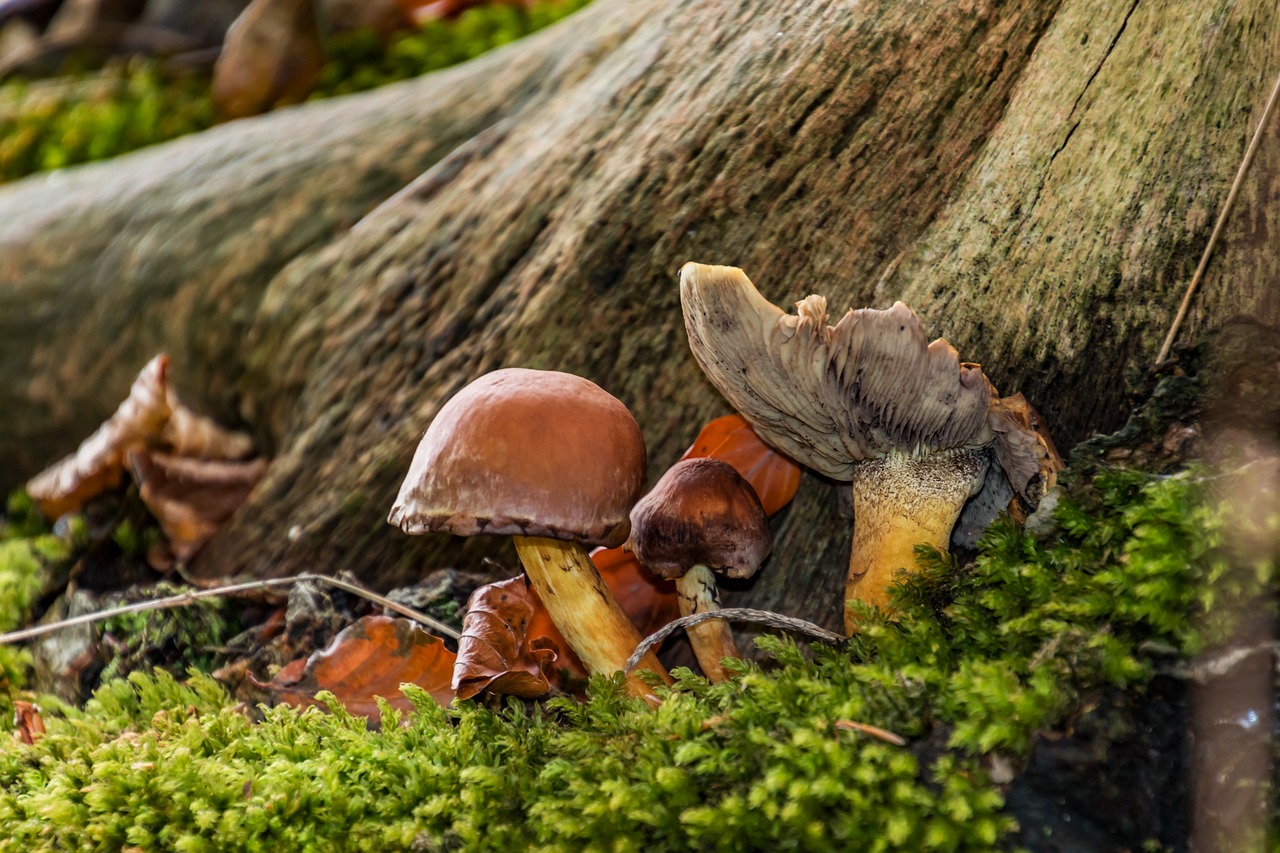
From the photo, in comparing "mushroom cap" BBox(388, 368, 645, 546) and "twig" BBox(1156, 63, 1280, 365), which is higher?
"twig" BBox(1156, 63, 1280, 365)

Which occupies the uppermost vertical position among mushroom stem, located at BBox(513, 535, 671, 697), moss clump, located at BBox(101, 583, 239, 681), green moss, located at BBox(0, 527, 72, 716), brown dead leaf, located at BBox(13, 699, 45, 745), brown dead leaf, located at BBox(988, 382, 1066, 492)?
brown dead leaf, located at BBox(988, 382, 1066, 492)

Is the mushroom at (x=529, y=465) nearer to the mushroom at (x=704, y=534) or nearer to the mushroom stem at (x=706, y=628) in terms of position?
the mushroom at (x=704, y=534)

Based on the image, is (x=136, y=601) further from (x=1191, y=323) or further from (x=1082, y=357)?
(x=1191, y=323)

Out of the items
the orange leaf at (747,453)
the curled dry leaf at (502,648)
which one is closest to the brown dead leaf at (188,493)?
the curled dry leaf at (502,648)

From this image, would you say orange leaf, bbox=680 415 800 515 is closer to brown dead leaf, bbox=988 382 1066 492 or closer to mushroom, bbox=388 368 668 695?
mushroom, bbox=388 368 668 695

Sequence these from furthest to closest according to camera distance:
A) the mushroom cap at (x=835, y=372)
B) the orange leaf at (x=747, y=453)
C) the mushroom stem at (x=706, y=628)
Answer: the orange leaf at (x=747, y=453) → the mushroom stem at (x=706, y=628) → the mushroom cap at (x=835, y=372)

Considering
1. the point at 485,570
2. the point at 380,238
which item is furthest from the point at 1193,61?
the point at 380,238

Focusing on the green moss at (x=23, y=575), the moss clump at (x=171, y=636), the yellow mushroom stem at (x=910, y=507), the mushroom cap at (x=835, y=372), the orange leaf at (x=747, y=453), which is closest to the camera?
the mushroom cap at (x=835, y=372)

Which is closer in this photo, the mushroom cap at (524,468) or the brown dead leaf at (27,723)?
the mushroom cap at (524,468)

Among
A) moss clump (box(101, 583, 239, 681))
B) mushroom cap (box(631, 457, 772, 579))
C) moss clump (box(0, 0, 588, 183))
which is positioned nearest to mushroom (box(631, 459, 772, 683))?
mushroom cap (box(631, 457, 772, 579))
